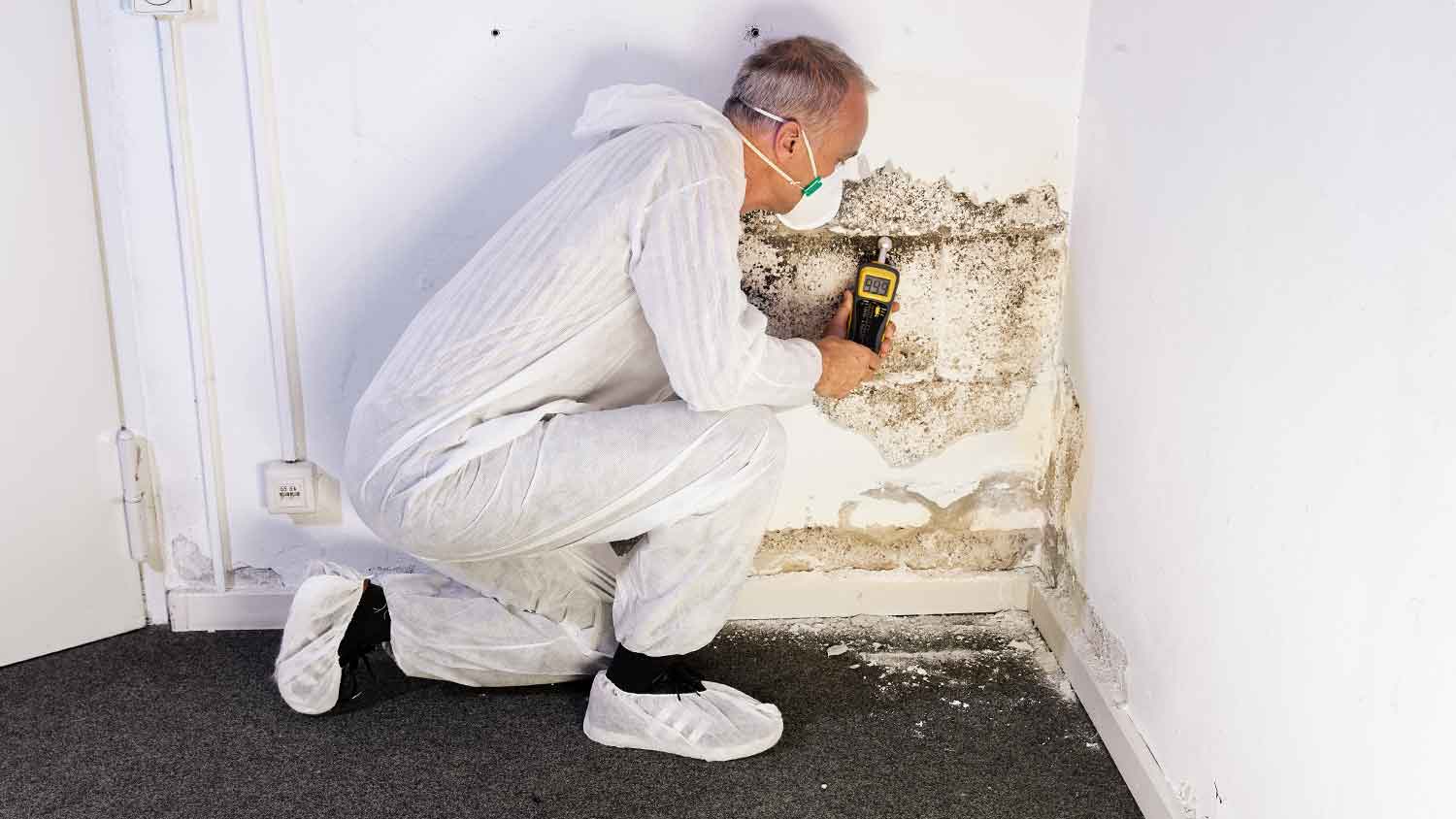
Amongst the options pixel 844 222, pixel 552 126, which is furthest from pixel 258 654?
pixel 844 222

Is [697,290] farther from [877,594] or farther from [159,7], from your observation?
[159,7]

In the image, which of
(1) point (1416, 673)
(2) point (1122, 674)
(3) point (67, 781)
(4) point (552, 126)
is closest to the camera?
(1) point (1416, 673)

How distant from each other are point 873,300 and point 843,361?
165 millimetres

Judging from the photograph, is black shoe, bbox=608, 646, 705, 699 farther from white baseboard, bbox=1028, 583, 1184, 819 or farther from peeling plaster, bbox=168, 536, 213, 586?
peeling plaster, bbox=168, 536, 213, 586

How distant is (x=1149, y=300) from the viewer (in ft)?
5.31

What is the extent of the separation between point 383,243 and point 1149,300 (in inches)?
46.7

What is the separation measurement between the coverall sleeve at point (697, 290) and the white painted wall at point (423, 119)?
0.40 m

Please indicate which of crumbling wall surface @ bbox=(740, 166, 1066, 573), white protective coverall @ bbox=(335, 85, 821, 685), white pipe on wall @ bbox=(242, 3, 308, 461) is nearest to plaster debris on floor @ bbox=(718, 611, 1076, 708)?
crumbling wall surface @ bbox=(740, 166, 1066, 573)

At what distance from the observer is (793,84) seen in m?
1.65

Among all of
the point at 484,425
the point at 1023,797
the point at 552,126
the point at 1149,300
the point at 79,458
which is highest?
the point at 552,126

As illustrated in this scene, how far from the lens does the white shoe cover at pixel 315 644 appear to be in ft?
→ 5.73

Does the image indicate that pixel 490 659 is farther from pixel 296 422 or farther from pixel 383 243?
pixel 383 243

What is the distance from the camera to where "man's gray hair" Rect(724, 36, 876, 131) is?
1649 mm

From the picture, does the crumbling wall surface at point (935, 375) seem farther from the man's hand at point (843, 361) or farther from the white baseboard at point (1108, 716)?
the white baseboard at point (1108, 716)
